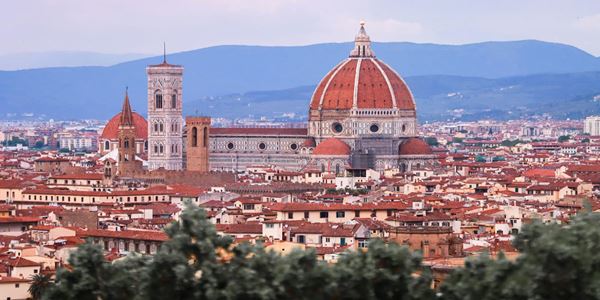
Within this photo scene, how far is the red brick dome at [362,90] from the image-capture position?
127m

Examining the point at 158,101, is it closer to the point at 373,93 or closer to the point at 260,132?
the point at 260,132

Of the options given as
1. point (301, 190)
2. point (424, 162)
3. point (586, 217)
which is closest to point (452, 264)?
point (586, 217)

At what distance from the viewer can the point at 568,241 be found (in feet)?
70.1

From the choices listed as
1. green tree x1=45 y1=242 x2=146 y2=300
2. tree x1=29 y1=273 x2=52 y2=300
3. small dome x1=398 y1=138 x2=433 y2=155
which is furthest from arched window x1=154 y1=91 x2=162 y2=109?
green tree x1=45 y1=242 x2=146 y2=300

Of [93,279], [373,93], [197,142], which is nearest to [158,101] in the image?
[197,142]

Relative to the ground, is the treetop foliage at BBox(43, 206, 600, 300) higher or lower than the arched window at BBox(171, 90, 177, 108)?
lower

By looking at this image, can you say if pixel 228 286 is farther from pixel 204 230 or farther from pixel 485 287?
pixel 485 287

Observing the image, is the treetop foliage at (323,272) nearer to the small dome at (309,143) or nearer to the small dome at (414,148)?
the small dome at (414,148)

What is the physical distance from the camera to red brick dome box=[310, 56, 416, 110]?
417 ft

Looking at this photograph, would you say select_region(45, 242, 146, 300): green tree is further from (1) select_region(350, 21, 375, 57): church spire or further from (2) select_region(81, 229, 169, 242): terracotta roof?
(1) select_region(350, 21, 375, 57): church spire

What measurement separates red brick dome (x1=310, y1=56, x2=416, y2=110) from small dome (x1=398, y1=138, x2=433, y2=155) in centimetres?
353

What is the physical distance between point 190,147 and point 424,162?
13.8 meters

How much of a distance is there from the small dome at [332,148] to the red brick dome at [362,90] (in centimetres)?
637

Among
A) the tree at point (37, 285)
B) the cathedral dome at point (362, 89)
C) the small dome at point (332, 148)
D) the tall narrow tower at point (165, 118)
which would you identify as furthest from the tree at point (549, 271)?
the cathedral dome at point (362, 89)
